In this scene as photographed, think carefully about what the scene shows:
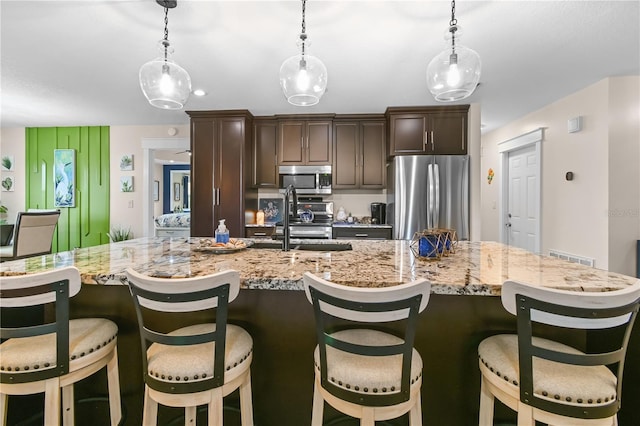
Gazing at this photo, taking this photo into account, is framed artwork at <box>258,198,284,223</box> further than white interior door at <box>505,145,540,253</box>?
Yes

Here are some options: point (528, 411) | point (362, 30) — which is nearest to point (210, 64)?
point (362, 30)

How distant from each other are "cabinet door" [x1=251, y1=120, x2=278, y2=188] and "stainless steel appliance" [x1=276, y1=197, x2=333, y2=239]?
0.53 m

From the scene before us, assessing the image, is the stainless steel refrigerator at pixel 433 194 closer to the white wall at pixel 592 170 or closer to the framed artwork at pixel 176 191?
the white wall at pixel 592 170

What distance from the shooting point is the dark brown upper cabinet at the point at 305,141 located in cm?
411

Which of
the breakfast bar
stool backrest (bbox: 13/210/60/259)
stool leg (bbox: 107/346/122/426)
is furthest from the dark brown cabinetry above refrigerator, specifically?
stool leg (bbox: 107/346/122/426)

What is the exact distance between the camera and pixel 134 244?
1949mm

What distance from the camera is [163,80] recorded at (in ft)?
5.63

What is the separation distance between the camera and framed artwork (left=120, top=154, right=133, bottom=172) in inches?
192

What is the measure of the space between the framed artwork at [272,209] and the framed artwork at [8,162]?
4283 millimetres

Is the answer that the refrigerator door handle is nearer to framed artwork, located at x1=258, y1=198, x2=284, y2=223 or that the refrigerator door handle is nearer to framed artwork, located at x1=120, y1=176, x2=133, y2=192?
framed artwork, located at x1=258, y1=198, x2=284, y2=223

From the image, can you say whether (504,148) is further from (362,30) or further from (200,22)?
(200,22)

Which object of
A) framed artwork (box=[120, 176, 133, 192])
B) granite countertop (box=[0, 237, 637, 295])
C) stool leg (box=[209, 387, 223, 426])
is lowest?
stool leg (box=[209, 387, 223, 426])

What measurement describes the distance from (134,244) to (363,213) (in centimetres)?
318

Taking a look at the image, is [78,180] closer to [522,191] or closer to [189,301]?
[189,301]
